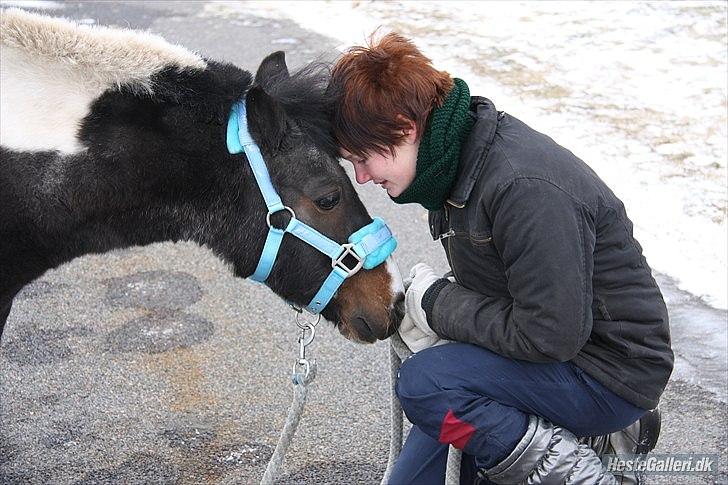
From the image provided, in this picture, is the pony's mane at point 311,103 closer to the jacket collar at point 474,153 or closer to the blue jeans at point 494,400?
the jacket collar at point 474,153

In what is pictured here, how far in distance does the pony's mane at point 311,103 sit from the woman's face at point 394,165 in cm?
→ 10

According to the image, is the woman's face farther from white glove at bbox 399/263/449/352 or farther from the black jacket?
white glove at bbox 399/263/449/352

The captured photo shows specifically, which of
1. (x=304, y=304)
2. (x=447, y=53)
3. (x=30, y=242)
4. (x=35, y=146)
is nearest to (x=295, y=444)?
(x=304, y=304)

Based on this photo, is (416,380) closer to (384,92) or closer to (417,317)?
(417,317)

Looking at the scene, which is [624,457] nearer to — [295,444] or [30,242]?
[295,444]

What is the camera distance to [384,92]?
2402 millimetres

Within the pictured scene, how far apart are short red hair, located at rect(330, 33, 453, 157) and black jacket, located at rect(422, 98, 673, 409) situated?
166 millimetres

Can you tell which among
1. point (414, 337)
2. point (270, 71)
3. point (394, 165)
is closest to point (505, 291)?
point (414, 337)

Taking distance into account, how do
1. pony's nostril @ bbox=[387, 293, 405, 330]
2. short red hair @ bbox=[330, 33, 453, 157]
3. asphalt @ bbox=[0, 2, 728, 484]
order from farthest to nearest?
asphalt @ bbox=[0, 2, 728, 484]
pony's nostril @ bbox=[387, 293, 405, 330]
short red hair @ bbox=[330, 33, 453, 157]

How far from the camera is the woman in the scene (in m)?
2.30

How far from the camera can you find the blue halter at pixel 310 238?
256cm

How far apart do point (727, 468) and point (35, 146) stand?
266 centimetres

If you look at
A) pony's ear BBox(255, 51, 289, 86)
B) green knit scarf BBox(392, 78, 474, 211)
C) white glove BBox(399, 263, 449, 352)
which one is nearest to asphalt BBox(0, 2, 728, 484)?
pony's ear BBox(255, 51, 289, 86)

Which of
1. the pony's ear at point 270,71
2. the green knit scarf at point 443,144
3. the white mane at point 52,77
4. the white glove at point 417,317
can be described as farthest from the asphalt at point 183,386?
the white glove at point 417,317
